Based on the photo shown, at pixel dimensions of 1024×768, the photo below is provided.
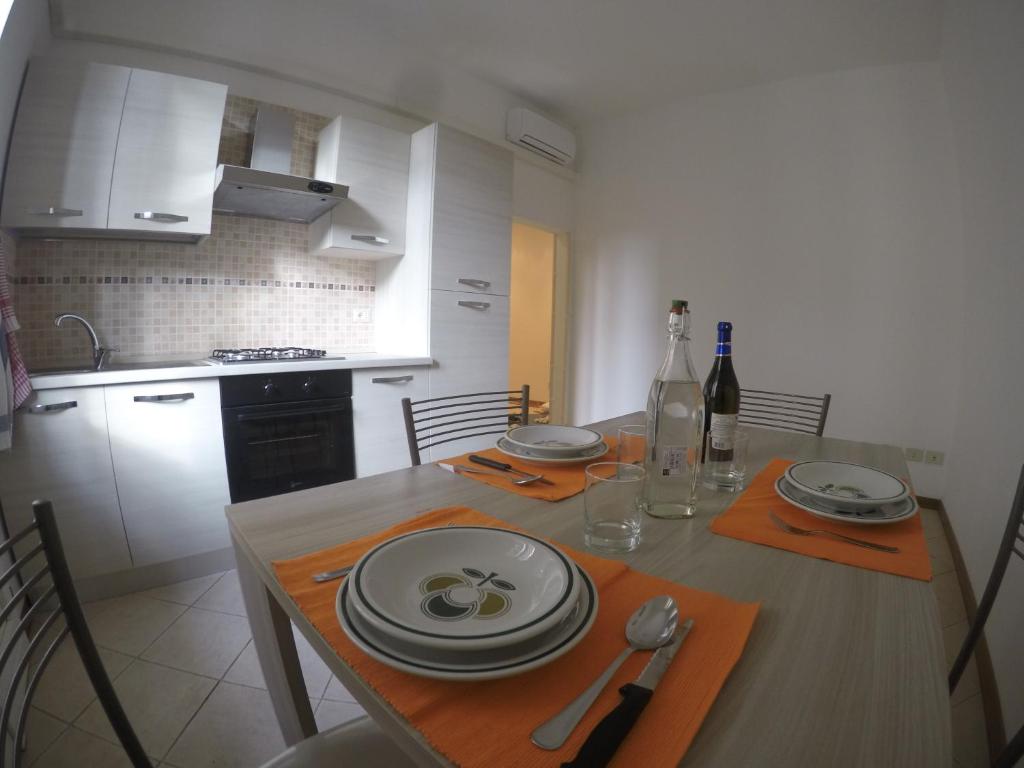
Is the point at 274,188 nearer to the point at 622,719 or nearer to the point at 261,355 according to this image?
the point at 261,355

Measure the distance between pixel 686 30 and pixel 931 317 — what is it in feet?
7.17

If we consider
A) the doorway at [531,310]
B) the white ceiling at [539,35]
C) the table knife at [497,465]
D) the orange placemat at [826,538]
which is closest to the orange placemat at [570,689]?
the orange placemat at [826,538]

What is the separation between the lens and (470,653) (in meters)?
0.43

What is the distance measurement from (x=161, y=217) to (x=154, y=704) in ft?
5.99

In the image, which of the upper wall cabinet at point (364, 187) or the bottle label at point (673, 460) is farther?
the upper wall cabinet at point (364, 187)

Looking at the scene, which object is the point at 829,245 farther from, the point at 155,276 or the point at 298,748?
the point at 155,276

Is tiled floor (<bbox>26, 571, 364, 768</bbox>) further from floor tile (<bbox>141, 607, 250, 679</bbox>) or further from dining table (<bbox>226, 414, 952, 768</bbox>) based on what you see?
dining table (<bbox>226, 414, 952, 768</bbox>)

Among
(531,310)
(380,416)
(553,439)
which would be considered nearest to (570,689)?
(553,439)

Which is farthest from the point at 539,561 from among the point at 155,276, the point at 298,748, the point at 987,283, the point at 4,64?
the point at 987,283

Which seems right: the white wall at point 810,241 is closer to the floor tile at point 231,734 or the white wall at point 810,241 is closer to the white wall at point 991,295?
the white wall at point 991,295

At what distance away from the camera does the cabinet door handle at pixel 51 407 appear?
164cm

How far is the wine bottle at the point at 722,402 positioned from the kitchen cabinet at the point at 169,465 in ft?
6.31

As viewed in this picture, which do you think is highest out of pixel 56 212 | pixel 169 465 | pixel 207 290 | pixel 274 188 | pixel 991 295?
pixel 274 188

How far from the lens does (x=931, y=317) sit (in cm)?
279
